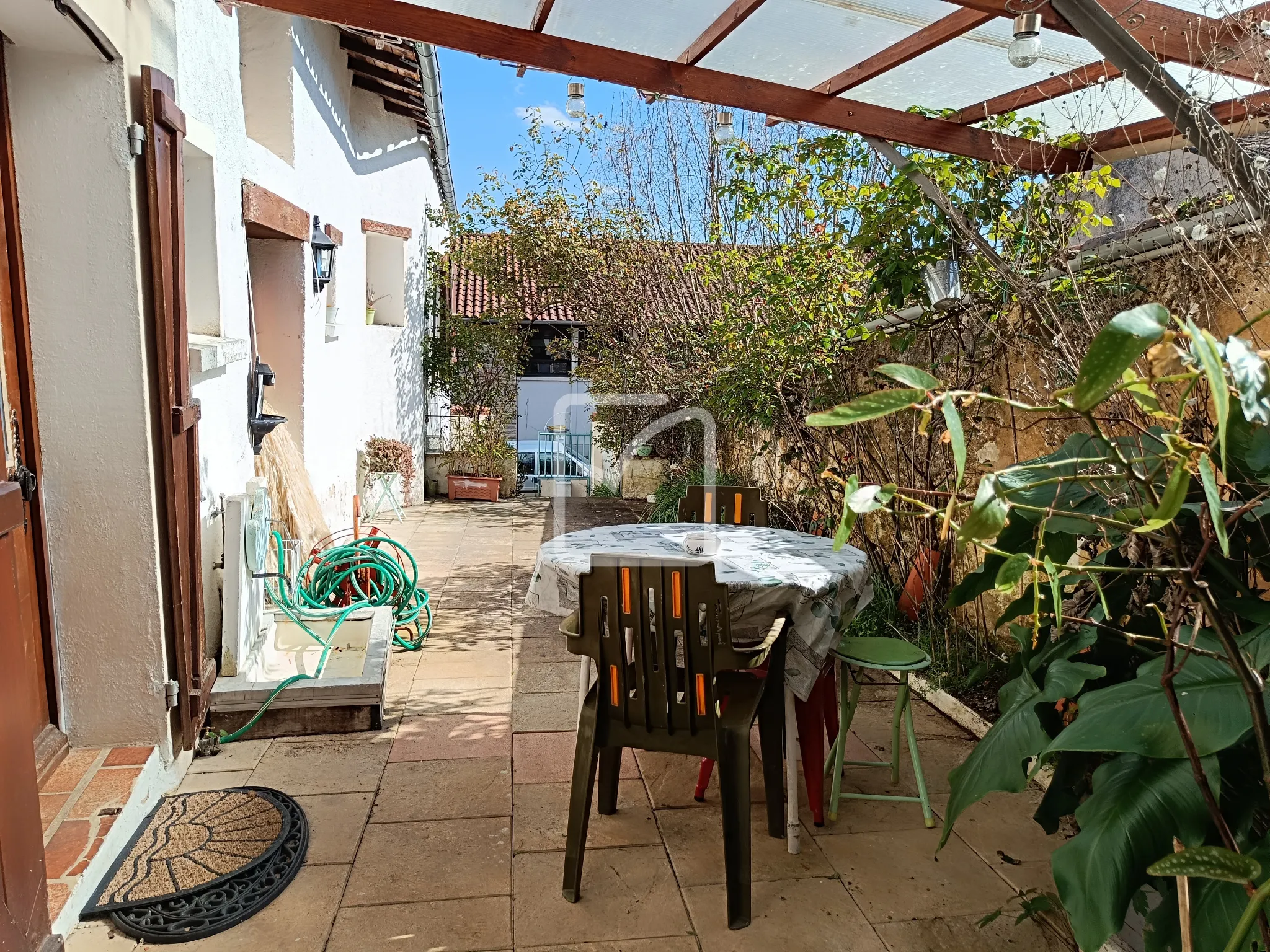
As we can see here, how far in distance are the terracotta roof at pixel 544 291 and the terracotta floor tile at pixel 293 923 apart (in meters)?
5.31

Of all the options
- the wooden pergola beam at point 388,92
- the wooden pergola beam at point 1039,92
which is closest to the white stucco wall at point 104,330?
the wooden pergola beam at point 1039,92

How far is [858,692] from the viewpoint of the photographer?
323 cm

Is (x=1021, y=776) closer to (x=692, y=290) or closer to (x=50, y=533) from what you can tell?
(x=50, y=533)

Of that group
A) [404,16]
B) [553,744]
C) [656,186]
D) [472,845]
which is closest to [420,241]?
[656,186]

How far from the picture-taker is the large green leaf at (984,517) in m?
0.83

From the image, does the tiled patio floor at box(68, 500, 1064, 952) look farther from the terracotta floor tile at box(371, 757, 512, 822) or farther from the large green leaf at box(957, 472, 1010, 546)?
the large green leaf at box(957, 472, 1010, 546)

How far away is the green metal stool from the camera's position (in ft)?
10.00

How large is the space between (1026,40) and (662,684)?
2300 millimetres

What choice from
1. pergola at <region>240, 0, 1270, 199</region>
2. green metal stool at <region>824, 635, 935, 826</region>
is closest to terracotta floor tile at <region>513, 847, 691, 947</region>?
green metal stool at <region>824, 635, 935, 826</region>

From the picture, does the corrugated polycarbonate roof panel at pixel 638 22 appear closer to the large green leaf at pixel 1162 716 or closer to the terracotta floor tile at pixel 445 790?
the large green leaf at pixel 1162 716

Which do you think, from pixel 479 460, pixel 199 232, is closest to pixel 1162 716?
pixel 199 232

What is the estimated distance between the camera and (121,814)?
277cm

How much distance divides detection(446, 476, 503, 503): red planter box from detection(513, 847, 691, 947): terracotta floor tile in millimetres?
7797

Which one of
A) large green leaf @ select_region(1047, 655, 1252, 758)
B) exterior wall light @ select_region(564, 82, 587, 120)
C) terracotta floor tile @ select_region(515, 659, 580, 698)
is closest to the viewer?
large green leaf @ select_region(1047, 655, 1252, 758)
